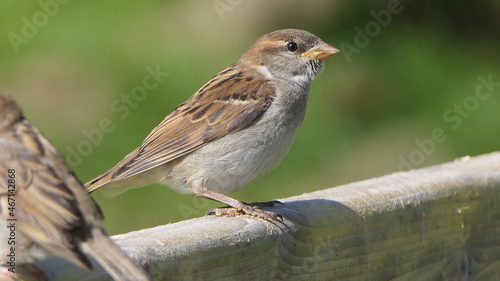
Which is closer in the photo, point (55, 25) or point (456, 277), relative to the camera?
point (456, 277)

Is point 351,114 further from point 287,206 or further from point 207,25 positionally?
point 287,206

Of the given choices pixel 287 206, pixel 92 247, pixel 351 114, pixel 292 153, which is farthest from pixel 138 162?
pixel 351 114

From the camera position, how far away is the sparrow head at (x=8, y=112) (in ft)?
8.31

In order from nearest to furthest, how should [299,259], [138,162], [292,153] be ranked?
[299,259] < [138,162] < [292,153]

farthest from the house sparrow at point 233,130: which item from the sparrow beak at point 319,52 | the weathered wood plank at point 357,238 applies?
the weathered wood plank at point 357,238

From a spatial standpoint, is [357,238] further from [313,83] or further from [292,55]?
[313,83]

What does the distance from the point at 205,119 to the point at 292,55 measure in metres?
0.65

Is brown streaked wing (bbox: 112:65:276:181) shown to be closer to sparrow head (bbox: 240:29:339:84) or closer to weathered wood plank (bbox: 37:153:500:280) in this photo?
sparrow head (bbox: 240:29:339:84)

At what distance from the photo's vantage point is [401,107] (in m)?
7.17

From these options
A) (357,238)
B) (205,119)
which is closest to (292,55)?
(205,119)

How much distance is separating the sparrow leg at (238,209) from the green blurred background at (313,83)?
1979 millimetres

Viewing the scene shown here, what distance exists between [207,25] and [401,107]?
175cm

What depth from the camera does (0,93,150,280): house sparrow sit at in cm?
223

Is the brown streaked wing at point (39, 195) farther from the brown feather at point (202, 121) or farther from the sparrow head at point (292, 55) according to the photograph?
the sparrow head at point (292, 55)
